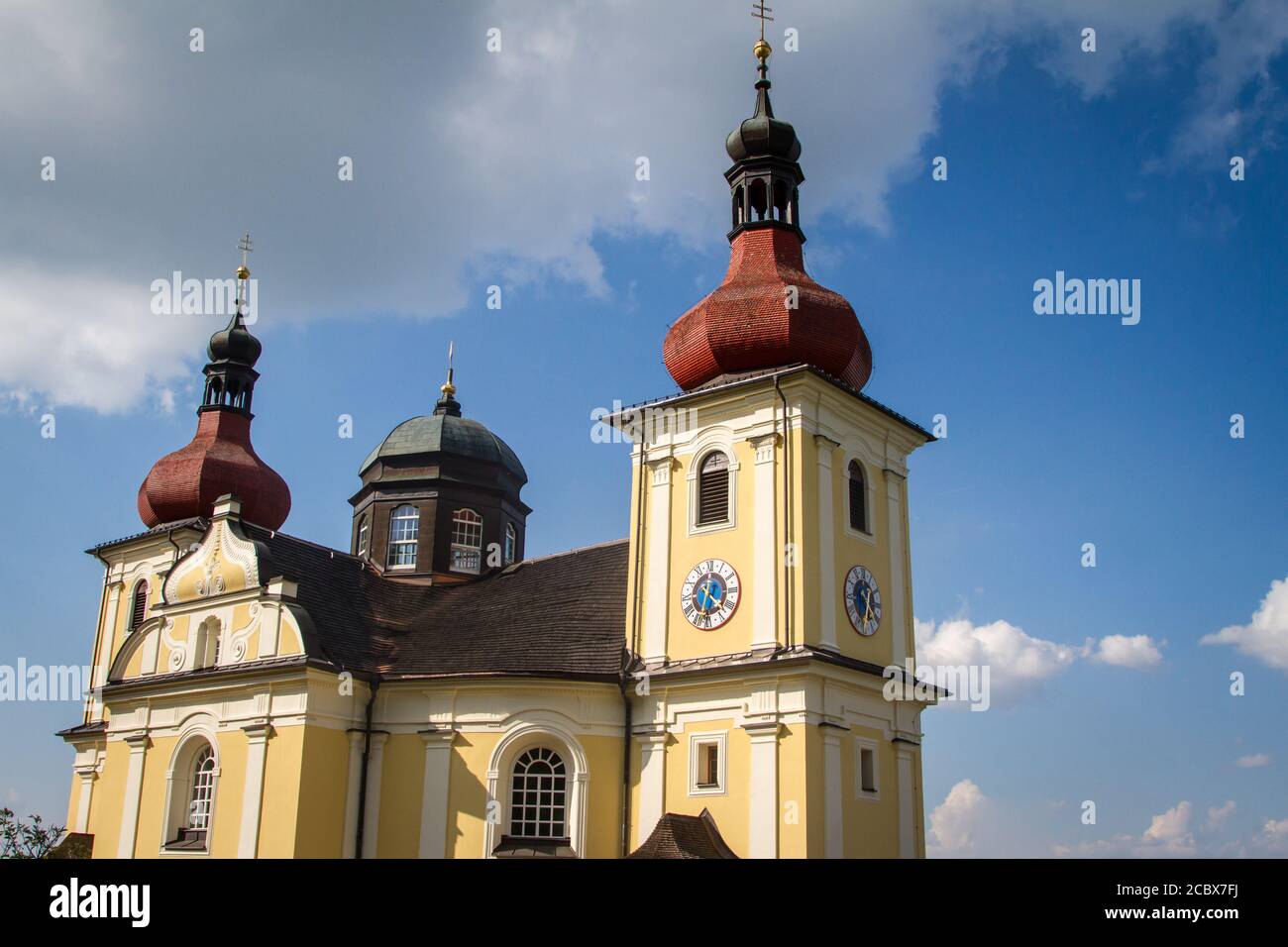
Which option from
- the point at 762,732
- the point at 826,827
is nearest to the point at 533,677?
the point at 762,732

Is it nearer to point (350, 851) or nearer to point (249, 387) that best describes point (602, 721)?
point (350, 851)

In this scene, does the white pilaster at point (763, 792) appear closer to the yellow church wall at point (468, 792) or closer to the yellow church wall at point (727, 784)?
the yellow church wall at point (727, 784)

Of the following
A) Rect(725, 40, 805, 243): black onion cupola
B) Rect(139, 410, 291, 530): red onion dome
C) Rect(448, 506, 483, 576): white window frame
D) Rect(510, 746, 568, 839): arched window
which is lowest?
Rect(510, 746, 568, 839): arched window

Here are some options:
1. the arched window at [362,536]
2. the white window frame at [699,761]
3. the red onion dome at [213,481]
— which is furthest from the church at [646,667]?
the red onion dome at [213,481]

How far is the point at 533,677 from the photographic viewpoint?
24.0m

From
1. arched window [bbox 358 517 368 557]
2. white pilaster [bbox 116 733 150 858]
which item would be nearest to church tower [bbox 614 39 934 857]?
white pilaster [bbox 116 733 150 858]

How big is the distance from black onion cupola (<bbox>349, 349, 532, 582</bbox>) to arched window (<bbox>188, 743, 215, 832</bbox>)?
26.5ft

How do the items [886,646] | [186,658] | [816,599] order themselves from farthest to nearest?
[186,658], [886,646], [816,599]

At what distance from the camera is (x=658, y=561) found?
2527 cm

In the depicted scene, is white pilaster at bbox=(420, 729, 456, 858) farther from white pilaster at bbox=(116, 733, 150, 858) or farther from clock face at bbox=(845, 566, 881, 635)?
clock face at bbox=(845, 566, 881, 635)

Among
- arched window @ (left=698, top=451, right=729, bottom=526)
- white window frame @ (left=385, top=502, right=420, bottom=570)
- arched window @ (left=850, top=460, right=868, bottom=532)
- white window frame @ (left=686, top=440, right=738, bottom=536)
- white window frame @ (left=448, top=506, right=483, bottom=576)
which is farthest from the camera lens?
white window frame @ (left=448, top=506, right=483, bottom=576)

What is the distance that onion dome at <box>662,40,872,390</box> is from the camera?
82.6ft
